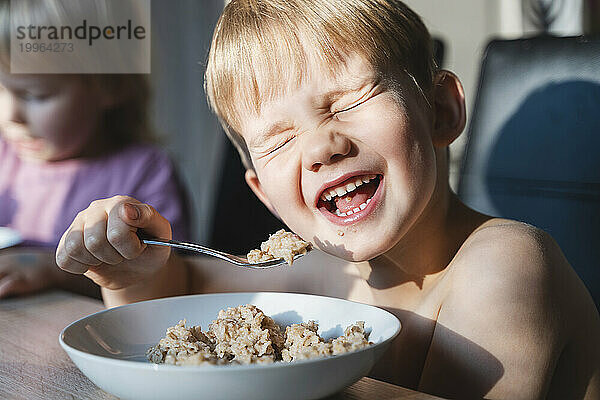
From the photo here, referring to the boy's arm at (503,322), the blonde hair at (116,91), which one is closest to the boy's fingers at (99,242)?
the boy's arm at (503,322)

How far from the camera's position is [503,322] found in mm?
529

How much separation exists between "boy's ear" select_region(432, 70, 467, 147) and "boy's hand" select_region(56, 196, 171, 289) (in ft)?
1.05

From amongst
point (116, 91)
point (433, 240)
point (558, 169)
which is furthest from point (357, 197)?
point (116, 91)

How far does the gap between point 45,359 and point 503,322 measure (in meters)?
0.39

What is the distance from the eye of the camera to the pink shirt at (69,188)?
58.7 inches

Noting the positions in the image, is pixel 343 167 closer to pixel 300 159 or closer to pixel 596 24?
pixel 300 159

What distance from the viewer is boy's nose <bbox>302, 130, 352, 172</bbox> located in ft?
1.95

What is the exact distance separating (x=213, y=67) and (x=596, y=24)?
1.68 meters

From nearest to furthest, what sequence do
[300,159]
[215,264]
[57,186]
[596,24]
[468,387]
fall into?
[468,387]
[300,159]
[215,264]
[57,186]
[596,24]

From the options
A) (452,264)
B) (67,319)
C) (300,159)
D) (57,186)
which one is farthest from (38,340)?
(57,186)

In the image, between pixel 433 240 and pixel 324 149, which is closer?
pixel 324 149

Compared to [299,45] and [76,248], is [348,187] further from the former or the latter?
[76,248]

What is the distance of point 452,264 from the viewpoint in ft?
2.18

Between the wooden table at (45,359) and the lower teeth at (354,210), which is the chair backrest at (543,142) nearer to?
the lower teeth at (354,210)
